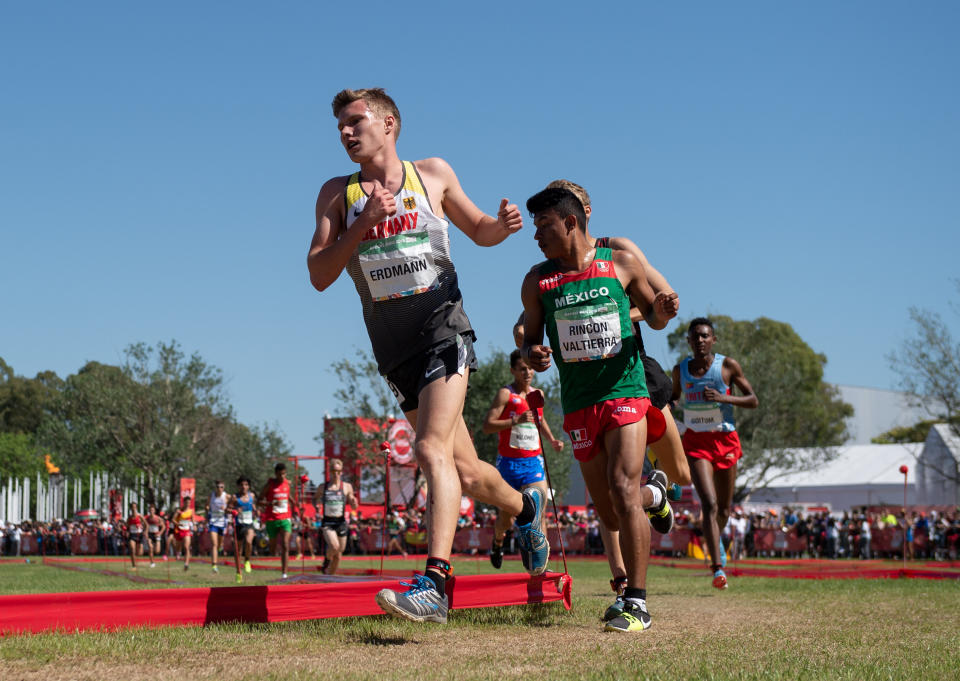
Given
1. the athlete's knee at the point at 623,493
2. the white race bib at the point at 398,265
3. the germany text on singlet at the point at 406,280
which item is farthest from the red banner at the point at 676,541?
the white race bib at the point at 398,265

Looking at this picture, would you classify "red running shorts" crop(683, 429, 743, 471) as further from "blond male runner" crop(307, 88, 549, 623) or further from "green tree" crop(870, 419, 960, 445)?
"green tree" crop(870, 419, 960, 445)

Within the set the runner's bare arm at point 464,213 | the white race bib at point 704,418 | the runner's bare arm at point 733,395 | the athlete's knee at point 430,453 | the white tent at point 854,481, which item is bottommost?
the white tent at point 854,481

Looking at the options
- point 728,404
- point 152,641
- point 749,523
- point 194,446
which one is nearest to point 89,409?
point 194,446

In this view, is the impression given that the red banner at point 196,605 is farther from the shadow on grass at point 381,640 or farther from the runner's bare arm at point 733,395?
the runner's bare arm at point 733,395

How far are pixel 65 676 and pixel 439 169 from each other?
305 centimetres

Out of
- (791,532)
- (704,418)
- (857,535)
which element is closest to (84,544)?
(791,532)

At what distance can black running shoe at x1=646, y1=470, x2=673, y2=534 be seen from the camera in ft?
23.1

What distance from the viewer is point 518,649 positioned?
4.54 m

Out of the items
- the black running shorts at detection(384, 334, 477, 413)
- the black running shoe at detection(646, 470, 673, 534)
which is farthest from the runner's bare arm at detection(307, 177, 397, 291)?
the black running shoe at detection(646, 470, 673, 534)

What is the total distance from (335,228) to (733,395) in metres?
5.89

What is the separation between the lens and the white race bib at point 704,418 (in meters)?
9.90

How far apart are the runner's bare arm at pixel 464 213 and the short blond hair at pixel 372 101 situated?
0.31 m

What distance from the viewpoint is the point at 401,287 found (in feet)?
16.7

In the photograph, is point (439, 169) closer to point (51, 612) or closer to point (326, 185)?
point (326, 185)
